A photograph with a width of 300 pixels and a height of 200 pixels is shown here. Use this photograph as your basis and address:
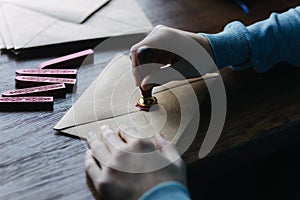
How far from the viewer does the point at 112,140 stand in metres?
0.55

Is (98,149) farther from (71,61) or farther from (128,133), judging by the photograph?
(71,61)

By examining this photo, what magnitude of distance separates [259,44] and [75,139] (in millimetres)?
→ 315

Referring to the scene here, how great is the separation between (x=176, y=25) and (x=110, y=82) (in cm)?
19

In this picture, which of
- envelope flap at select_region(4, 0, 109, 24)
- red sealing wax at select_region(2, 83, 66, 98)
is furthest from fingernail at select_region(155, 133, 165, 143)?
envelope flap at select_region(4, 0, 109, 24)

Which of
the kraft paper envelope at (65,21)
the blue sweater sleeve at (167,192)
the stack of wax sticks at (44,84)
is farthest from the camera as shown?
the kraft paper envelope at (65,21)

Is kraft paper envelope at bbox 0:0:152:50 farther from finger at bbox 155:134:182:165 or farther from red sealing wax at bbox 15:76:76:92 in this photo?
finger at bbox 155:134:182:165

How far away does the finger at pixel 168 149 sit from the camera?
533mm

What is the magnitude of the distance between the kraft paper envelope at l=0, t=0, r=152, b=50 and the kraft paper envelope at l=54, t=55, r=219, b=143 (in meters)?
0.10

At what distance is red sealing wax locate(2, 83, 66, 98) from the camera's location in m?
0.61

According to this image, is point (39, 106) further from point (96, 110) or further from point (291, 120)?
point (291, 120)

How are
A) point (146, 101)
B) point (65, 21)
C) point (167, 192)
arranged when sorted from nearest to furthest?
point (167, 192) < point (146, 101) < point (65, 21)

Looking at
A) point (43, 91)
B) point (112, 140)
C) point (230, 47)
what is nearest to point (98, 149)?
point (112, 140)

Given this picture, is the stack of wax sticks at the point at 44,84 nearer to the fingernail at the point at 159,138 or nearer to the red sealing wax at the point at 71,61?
the red sealing wax at the point at 71,61

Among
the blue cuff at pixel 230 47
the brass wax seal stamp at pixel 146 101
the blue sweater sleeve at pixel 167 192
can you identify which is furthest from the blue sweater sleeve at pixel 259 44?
the blue sweater sleeve at pixel 167 192
